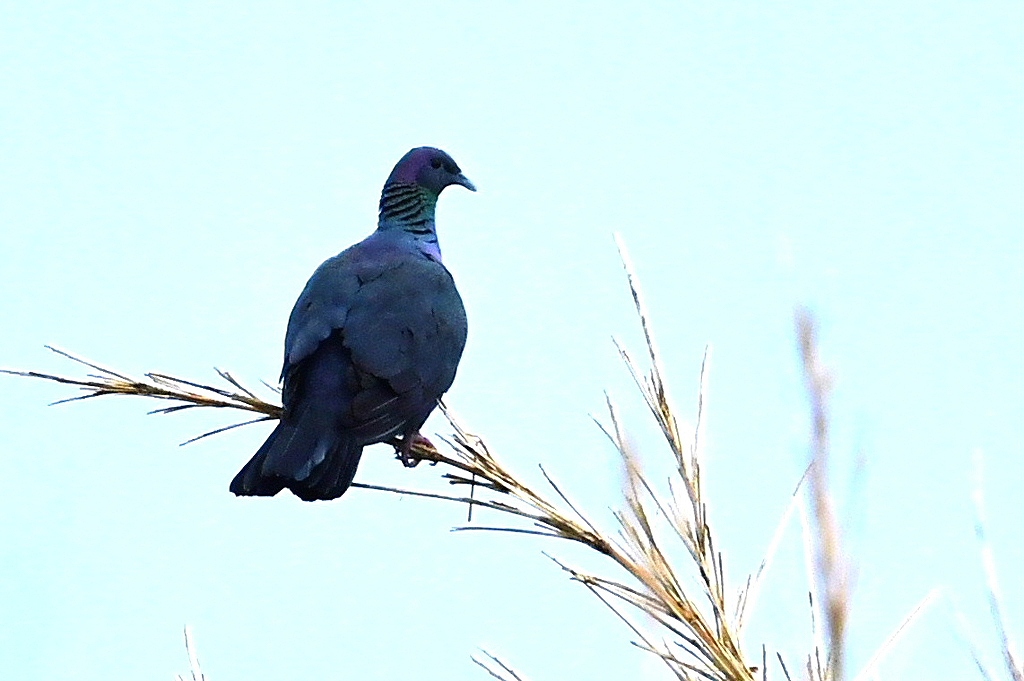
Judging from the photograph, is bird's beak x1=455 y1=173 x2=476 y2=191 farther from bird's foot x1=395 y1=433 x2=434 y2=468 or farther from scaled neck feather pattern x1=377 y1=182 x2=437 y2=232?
bird's foot x1=395 y1=433 x2=434 y2=468

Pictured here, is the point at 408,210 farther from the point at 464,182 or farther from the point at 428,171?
the point at 464,182

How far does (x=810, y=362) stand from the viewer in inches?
46.8

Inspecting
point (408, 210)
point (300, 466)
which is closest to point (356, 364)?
point (300, 466)

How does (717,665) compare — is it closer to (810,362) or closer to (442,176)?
(810,362)

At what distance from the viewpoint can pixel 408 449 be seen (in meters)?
4.54

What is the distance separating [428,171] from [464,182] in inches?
10.3

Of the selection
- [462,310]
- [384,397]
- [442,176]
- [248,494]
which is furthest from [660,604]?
[442,176]

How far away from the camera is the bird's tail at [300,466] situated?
3.93 m

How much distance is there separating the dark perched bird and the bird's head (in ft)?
2.43

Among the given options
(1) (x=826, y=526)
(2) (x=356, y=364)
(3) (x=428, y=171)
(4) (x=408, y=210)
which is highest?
(3) (x=428, y=171)

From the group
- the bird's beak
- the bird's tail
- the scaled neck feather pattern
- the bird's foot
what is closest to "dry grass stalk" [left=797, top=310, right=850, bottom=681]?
the bird's tail

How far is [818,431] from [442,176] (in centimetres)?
526

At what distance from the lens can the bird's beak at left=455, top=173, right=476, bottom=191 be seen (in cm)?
639

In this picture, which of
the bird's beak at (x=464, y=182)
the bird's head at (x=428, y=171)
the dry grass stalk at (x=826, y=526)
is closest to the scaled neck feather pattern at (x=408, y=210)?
the bird's head at (x=428, y=171)
